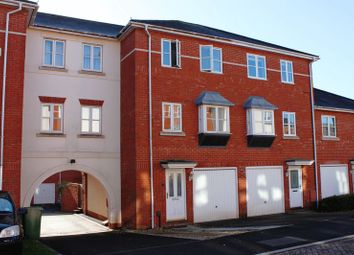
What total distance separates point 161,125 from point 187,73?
2853mm

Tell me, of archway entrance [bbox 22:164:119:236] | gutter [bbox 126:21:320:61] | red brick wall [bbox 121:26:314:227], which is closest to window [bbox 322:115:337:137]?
red brick wall [bbox 121:26:314:227]

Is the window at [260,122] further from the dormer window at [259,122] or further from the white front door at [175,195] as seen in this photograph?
the white front door at [175,195]

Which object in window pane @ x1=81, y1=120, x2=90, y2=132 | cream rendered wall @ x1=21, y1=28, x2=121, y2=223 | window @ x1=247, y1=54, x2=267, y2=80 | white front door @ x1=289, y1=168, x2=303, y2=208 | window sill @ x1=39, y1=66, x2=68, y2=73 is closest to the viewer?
cream rendered wall @ x1=21, y1=28, x2=121, y2=223

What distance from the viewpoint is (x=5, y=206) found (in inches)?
402

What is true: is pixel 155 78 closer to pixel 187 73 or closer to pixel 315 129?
pixel 187 73

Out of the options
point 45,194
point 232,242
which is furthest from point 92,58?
point 45,194

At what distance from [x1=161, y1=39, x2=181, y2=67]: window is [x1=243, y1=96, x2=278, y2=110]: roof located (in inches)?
162

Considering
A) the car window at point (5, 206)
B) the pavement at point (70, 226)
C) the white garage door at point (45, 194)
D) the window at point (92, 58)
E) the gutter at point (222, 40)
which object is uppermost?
the gutter at point (222, 40)

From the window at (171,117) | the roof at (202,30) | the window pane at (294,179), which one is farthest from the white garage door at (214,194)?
the roof at (202,30)

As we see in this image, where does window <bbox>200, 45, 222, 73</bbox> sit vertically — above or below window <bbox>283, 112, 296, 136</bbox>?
above

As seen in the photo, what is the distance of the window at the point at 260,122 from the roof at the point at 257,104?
0.22m

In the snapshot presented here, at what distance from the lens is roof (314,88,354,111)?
2424 centimetres

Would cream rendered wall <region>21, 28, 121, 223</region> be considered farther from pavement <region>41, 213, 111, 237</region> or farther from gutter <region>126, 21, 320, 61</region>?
gutter <region>126, 21, 320, 61</region>

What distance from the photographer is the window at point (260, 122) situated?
19.8m
